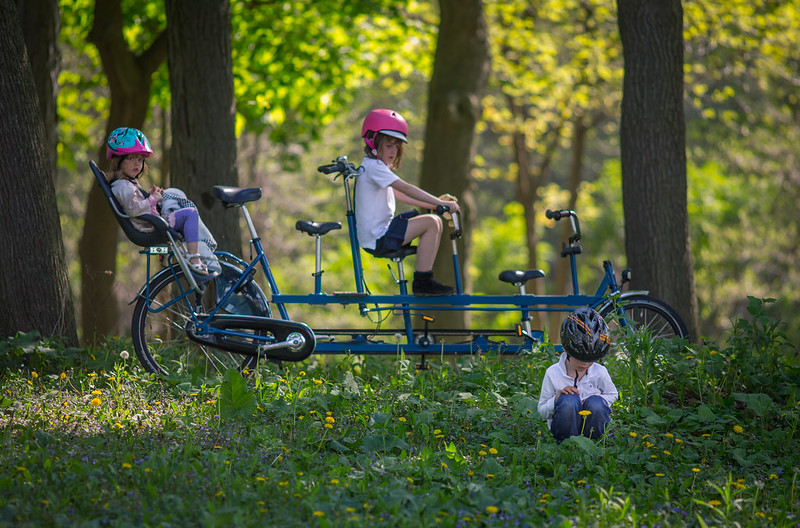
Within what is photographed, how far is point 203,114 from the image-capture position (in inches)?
283

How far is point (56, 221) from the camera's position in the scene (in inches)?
249

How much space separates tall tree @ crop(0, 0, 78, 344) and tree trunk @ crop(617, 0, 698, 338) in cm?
491

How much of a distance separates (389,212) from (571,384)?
2.21 meters

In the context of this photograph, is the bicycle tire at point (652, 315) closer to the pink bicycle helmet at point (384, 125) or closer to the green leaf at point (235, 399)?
the pink bicycle helmet at point (384, 125)

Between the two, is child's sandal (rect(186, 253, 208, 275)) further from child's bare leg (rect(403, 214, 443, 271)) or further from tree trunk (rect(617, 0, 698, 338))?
tree trunk (rect(617, 0, 698, 338))

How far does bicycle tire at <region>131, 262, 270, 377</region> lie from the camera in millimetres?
5969

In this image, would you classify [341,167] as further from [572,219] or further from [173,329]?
[572,219]

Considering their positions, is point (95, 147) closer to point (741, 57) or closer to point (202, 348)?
point (202, 348)

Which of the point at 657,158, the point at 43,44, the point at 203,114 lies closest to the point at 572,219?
the point at 657,158

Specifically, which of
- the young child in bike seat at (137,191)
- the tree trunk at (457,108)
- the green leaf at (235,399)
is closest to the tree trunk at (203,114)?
the young child in bike seat at (137,191)

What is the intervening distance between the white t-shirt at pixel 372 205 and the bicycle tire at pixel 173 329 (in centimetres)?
95

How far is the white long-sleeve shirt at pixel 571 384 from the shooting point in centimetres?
493

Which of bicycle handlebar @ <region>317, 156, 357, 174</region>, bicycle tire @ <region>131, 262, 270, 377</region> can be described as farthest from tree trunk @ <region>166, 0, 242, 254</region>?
bicycle handlebar @ <region>317, 156, 357, 174</region>

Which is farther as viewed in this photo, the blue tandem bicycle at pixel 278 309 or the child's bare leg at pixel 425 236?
the child's bare leg at pixel 425 236
